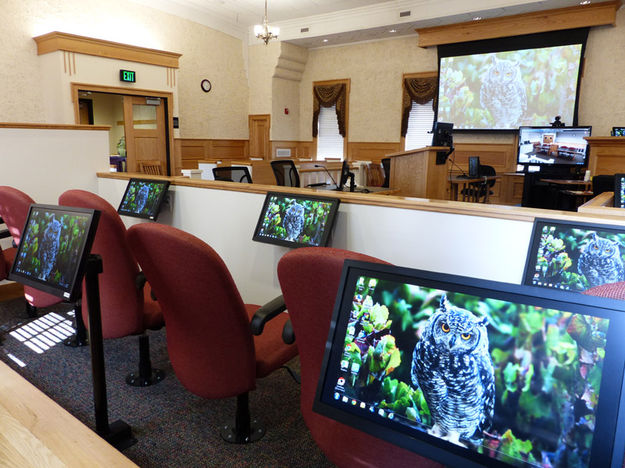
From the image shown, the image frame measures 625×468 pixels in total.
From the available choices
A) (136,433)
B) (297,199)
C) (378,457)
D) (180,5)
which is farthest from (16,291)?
(180,5)

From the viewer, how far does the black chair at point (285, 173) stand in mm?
5469

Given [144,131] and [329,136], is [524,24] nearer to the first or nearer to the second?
[329,136]

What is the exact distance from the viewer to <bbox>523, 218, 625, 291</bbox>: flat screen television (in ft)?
5.34

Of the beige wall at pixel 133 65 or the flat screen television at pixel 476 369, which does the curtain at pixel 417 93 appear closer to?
the beige wall at pixel 133 65

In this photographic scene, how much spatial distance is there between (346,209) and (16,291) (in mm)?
2824

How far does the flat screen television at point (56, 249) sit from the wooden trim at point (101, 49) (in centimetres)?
606

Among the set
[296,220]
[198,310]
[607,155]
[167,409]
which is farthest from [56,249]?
[607,155]

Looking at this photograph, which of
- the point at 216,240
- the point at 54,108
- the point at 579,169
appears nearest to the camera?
the point at 216,240

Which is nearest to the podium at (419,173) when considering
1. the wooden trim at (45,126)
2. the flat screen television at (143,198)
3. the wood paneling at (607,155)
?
the wood paneling at (607,155)

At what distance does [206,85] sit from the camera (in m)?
9.37

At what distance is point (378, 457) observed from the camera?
1.07 m

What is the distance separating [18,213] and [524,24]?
27.0 ft

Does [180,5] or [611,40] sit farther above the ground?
[180,5]

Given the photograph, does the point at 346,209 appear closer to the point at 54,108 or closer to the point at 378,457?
the point at 378,457
